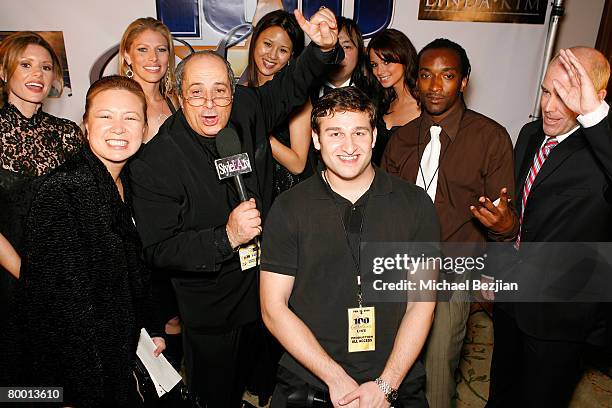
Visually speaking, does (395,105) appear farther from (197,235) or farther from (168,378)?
(168,378)

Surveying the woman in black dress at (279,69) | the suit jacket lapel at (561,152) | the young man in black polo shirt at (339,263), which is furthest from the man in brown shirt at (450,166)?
the woman in black dress at (279,69)

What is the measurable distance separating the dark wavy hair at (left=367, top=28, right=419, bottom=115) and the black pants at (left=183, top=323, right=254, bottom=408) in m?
2.06

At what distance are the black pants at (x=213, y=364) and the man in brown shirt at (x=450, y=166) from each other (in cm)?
108

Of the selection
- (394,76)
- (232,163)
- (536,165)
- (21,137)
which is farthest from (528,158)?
(21,137)

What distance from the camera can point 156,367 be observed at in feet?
6.86

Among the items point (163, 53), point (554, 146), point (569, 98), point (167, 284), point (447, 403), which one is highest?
point (163, 53)

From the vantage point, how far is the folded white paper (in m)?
2.04

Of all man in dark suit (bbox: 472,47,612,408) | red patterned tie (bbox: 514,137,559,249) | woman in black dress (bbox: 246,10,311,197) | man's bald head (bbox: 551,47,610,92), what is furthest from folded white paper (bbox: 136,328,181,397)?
man's bald head (bbox: 551,47,610,92)

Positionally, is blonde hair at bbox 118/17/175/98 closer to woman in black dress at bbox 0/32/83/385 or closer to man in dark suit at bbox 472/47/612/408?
woman in black dress at bbox 0/32/83/385

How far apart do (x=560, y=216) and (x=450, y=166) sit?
1.92ft

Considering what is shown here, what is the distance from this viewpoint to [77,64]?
4461 mm

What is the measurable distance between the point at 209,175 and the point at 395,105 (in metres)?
1.84

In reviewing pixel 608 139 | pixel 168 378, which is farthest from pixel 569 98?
pixel 168 378

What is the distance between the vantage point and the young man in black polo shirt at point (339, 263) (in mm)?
1926
